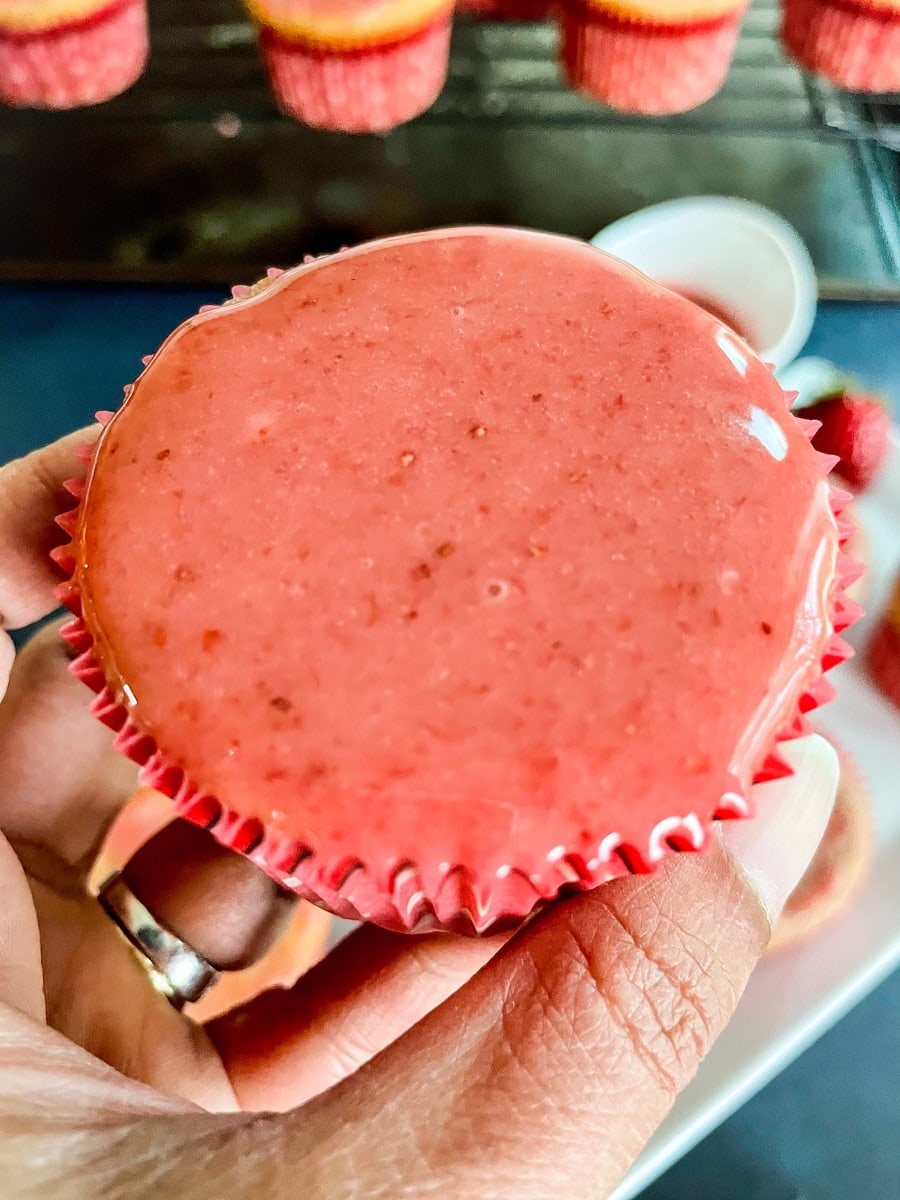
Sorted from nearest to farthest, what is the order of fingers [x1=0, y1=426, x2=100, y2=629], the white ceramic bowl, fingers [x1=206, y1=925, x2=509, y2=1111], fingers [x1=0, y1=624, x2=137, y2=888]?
fingers [x1=0, y1=426, x2=100, y2=629] → fingers [x1=206, y1=925, x2=509, y2=1111] → fingers [x1=0, y1=624, x2=137, y2=888] → the white ceramic bowl

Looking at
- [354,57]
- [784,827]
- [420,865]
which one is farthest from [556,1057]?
[354,57]

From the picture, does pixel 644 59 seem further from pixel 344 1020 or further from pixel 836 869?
pixel 344 1020

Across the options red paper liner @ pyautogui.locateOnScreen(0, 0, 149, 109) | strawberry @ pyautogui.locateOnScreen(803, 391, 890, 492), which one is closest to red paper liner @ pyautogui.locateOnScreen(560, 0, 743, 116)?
strawberry @ pyautogui.locateOnScreen(803, 391, 890, 492)

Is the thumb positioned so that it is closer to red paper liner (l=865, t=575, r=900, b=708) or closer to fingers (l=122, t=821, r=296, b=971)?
fingers (l=122, t=821, r=296, b=971)

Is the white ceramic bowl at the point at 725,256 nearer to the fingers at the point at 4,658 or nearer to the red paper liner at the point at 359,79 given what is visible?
the red paper liner at the point at 359,79

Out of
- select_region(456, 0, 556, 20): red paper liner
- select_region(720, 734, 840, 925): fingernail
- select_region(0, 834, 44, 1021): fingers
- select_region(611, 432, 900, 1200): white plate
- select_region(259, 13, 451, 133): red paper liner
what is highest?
select_region(456, 0, 556, 20): red paper liner

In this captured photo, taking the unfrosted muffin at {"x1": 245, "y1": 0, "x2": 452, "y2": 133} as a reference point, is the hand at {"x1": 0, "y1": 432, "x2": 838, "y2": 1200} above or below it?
below

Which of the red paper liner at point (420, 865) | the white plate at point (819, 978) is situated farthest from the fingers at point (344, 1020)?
the red paper liner at point (420, 865)
